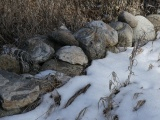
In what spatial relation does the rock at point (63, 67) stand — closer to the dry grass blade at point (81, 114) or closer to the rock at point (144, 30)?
the dry grass blade at point (81, 114)

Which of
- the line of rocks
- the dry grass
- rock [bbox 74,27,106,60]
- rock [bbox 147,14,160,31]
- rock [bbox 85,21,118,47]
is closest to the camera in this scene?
the line of rocks

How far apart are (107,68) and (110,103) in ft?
1.78

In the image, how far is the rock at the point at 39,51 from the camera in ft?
10.2

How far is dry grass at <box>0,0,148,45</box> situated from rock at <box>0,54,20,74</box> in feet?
1.66

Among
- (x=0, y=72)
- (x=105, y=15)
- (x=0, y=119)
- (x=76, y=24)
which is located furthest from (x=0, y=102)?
(x=105, y=15)

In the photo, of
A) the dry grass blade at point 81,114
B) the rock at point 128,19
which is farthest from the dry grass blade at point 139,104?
the rock at point 128,19

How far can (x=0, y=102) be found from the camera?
261 cm

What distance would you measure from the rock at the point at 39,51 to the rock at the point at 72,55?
0.28 feet

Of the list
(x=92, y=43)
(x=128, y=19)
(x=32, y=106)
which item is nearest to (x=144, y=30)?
(x=128, y=19)

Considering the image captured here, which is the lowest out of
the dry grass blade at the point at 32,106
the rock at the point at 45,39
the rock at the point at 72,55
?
the dry grass blade at the point at 32,106

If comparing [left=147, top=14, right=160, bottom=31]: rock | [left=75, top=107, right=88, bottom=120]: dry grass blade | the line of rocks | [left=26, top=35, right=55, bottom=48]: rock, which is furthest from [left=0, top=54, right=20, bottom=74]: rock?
[left=147, top=14, right=160, bottom=31]: rock

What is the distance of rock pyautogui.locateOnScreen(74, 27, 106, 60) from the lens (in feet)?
10.6

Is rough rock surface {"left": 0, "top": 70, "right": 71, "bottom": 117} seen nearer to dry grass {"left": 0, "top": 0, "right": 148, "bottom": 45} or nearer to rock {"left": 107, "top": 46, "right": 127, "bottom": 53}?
rock {"left": 107, "top": 46, "right": 127, "bottom": 53}

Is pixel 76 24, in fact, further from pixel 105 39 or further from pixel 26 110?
pixel 26 110
